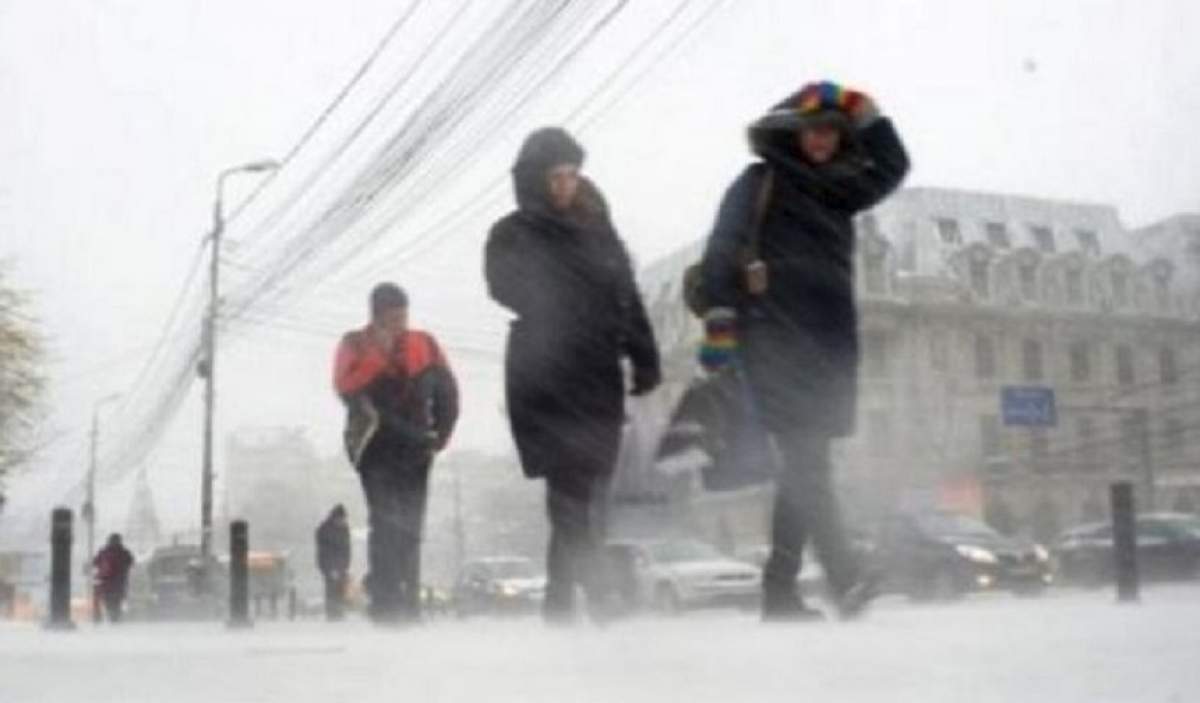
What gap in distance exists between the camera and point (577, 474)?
13.2ft

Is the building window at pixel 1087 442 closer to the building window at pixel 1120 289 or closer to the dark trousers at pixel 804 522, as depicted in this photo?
the building window at pixel 1120 289

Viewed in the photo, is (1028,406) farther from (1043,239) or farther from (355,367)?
(355,367)

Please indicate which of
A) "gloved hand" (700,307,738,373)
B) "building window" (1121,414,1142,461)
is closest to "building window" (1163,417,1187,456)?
"building window" (1121,414,1142,461)

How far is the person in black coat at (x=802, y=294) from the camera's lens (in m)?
3.65

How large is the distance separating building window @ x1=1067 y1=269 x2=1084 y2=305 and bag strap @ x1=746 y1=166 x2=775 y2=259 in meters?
6.09

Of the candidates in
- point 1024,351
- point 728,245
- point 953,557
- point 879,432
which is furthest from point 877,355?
point 728,245

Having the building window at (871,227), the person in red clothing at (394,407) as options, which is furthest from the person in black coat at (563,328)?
the building window at (871,227)

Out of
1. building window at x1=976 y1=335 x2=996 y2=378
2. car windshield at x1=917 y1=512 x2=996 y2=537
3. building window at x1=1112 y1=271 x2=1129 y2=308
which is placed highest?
building window at x1=1112 y1=271 x2=1129 y2=308

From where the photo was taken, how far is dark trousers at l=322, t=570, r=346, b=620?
604cm

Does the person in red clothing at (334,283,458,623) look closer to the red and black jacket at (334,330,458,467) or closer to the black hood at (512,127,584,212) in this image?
the red and black jacket at (334,330,458,467)

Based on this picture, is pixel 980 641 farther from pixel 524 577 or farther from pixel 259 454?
pixel 259 454

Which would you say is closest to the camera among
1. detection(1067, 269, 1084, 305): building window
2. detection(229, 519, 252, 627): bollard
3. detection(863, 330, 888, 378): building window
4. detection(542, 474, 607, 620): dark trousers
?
detection(542, 474, 607, 620): dark trousers

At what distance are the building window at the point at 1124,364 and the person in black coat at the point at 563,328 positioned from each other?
7.15m

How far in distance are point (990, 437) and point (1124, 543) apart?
7.53 m
